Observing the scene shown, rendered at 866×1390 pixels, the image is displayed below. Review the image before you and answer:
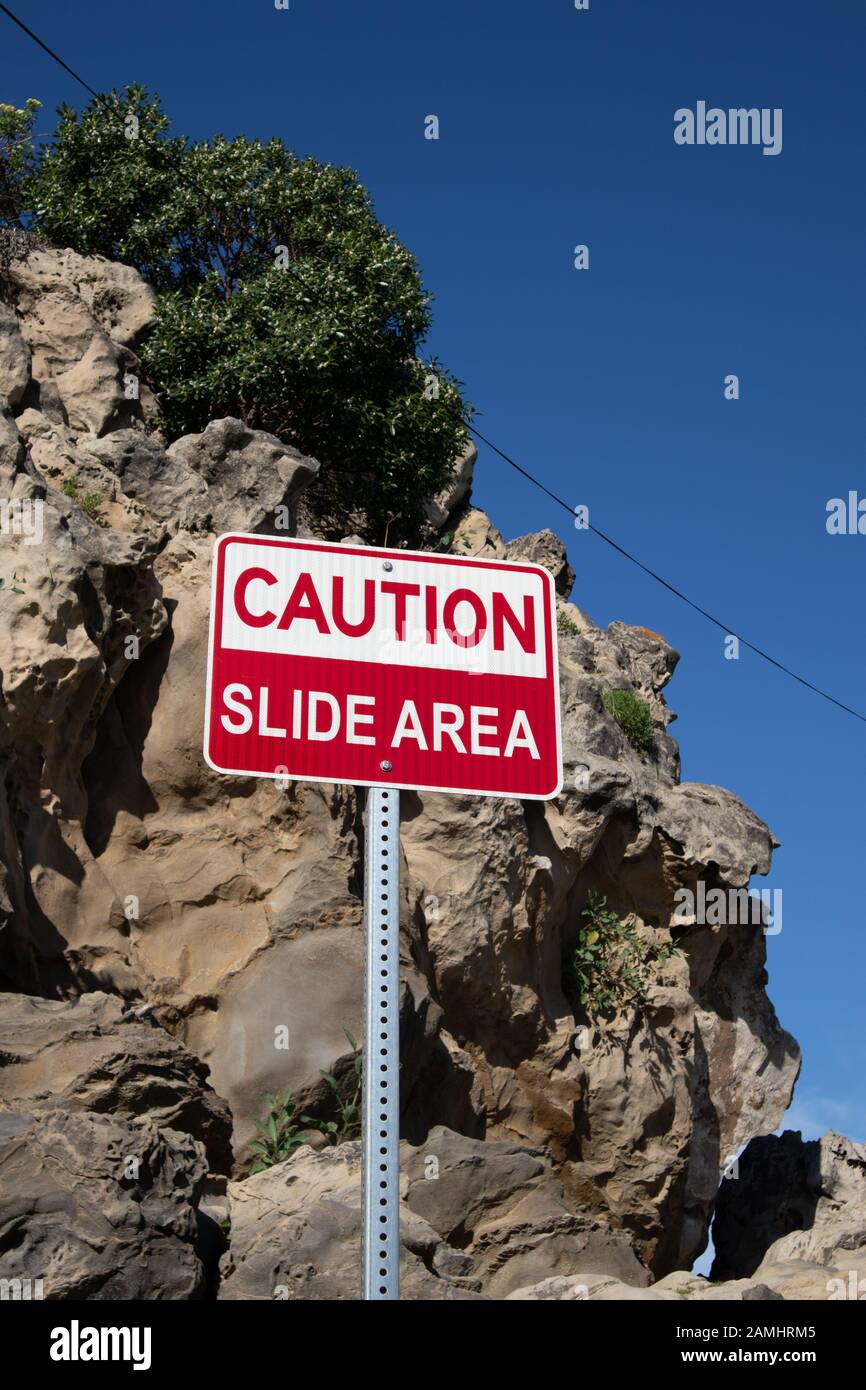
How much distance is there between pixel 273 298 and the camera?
19.5 m

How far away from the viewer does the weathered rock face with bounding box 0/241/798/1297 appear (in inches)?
475

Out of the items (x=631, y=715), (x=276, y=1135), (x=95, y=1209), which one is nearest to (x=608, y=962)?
(x=631, y=715)

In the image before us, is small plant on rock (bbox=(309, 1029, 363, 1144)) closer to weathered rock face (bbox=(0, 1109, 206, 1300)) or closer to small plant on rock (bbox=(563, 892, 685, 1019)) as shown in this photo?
weathered rock face (bbox=(0, 1109, 206, 1300))

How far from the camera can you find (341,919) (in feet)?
42.6

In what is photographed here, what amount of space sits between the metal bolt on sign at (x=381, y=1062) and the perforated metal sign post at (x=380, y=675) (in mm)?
15

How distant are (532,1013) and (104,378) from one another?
8.67m

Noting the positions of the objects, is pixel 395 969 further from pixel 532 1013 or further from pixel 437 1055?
pixel 532 1013

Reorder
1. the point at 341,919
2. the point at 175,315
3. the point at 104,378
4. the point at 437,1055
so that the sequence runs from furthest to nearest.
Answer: the point at 175,315, the point at 104,378, the point at 437,1055, the point at 341,919

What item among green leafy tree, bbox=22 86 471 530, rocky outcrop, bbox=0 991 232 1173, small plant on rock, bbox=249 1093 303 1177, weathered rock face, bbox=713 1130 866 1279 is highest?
green leafy tree, bbox=22 86 471 530

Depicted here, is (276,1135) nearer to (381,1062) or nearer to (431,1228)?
(431,1228)

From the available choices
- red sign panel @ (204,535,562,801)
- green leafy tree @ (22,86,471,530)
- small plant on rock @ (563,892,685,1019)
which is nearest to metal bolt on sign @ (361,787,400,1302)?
red sign panel @ (204,535,562,801)

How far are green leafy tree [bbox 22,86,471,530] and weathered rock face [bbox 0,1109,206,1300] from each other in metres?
12.1

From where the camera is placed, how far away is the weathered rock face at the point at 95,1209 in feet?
24.1
